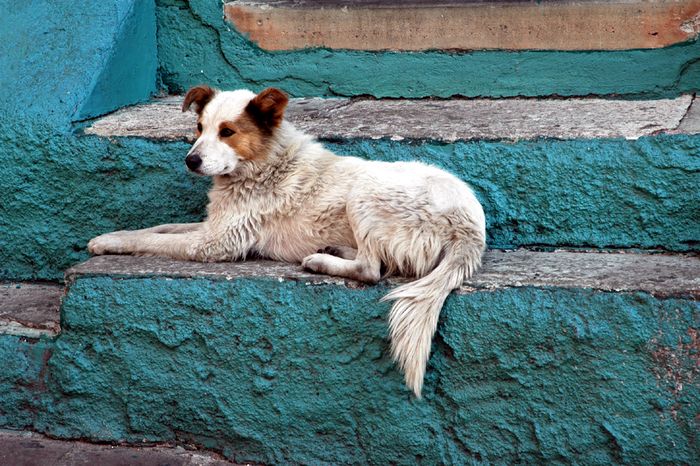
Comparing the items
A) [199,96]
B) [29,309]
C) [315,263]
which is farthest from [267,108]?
[29,309]

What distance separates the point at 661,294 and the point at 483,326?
68 cm

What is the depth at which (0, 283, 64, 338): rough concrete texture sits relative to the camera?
4207 millimetres

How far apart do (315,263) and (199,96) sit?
1.09 m

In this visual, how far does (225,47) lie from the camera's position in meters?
5.60

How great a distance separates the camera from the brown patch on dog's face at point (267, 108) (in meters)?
4.09

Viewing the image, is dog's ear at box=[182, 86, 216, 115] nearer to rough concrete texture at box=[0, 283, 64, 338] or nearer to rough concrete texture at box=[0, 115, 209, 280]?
rough concrete texture at box=[0, 115, 209, 280]

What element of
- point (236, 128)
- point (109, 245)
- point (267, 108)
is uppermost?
point (267, 108)

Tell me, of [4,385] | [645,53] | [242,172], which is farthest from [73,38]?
[645,53]

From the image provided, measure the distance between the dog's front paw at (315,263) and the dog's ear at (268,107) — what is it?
724 mm

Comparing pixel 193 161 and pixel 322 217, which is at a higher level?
pixel 193 161

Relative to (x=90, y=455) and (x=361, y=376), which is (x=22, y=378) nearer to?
(x=90, y=455)

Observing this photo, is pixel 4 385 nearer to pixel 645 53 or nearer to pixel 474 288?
pixel 474 288

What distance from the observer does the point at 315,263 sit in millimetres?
3818

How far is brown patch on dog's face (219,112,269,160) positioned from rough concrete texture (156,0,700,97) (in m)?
1.41
